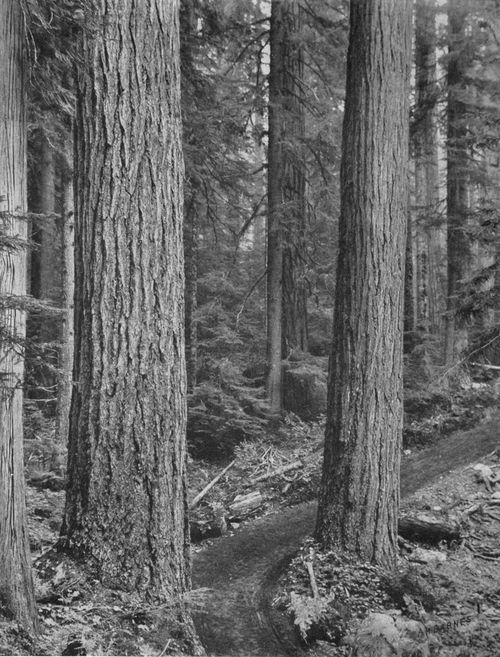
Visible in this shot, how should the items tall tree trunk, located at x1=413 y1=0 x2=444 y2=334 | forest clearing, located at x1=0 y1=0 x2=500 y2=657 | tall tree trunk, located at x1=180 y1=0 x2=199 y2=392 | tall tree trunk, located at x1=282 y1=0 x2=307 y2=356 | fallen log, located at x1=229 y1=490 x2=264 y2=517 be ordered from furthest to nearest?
tall tree trunk, located at x1=413 y1=0 x2=444 y2=334, tall tree trunk, located at x1=282 y1=0 x2=307 y2=356, tall tree trunk, located at x1=180 y1=0 x2=199 y2=392, fallen log, located at x1=229 y1=490 x2=264 y2=517, forest clearing, located at x1=0 y1=0 x2=500 y2=657

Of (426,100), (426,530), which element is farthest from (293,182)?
(426,530)

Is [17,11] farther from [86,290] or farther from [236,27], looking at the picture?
[236,27]

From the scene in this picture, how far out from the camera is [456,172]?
50.0 feet

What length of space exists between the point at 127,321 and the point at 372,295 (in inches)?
130

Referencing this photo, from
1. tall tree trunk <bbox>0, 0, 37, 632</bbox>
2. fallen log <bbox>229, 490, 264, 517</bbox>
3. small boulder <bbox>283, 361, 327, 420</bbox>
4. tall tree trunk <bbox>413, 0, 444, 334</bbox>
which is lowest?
fallen log <bbox>229, 490, 264, 517</bbox>

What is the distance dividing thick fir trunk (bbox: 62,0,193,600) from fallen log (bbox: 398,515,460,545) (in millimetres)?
4054

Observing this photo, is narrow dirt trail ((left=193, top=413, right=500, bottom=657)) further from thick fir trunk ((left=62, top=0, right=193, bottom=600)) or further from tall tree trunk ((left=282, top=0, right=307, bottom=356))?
tall tree trunk ((left=282, top=0, right=307, bottom=356))

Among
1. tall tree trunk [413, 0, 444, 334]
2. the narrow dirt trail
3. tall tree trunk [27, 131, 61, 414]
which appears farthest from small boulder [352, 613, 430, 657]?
tall tree trunk [413, 0, 444, 334]

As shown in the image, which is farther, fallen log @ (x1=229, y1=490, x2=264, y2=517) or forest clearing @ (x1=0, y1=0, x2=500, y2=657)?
fallen log @ (x1=229, y1=490, x2=264, y2=517)

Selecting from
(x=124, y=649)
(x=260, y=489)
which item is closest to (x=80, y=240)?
Answer: (x=124, y=649)

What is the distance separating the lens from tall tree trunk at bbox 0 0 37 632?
357 cm

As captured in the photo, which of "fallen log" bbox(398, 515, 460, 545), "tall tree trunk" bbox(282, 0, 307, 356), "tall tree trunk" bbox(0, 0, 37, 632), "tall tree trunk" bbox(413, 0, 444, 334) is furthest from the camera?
"tall tree trunk" bbox(413, 0, 444, 334)

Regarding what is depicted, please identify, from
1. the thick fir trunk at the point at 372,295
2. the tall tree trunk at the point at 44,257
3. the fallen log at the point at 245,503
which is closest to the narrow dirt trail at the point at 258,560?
the fallen log at the point at 245,503

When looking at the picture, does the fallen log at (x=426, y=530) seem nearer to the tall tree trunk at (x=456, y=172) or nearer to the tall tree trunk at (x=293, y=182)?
the tall tree trunk at (x=293, y=182)
